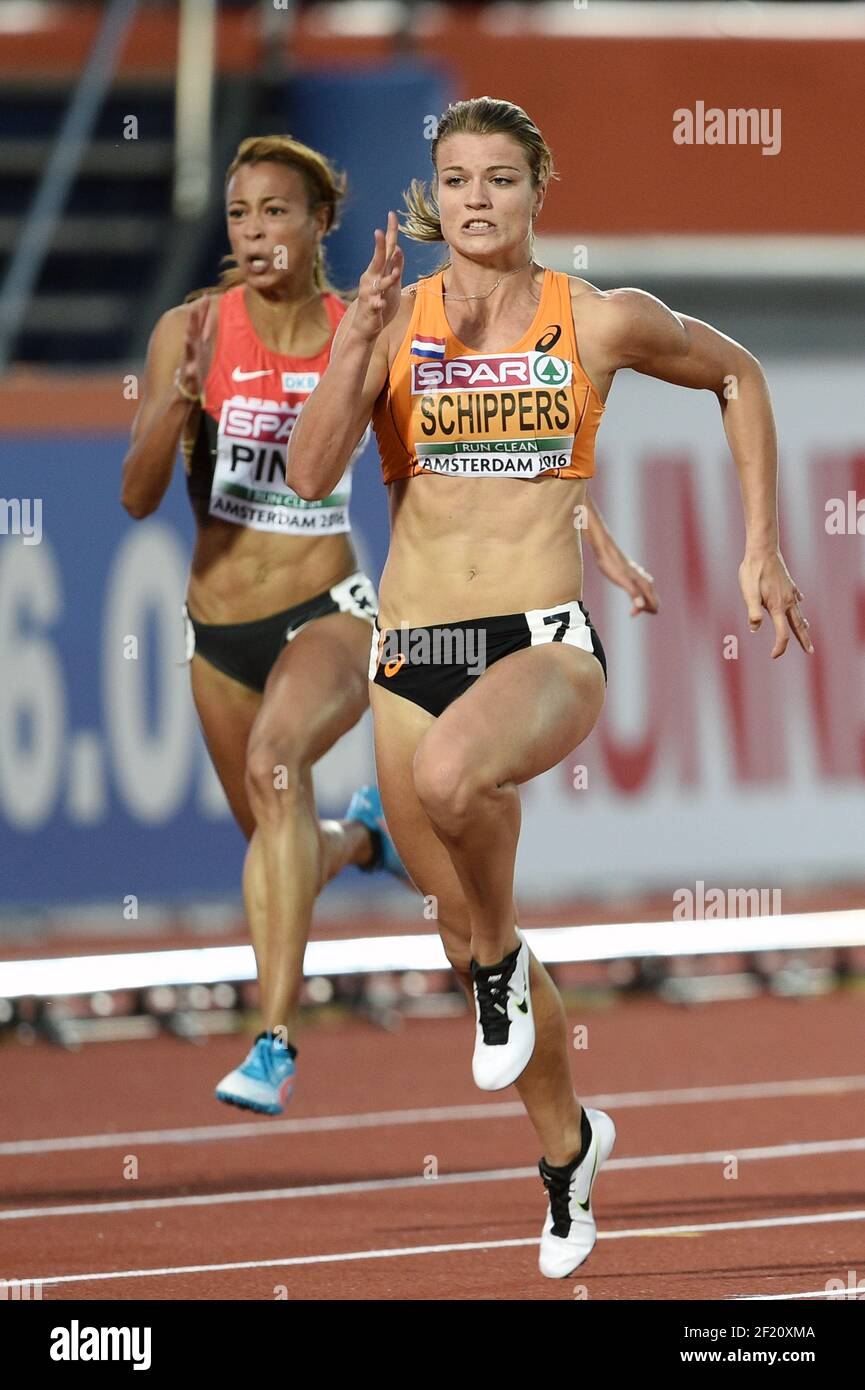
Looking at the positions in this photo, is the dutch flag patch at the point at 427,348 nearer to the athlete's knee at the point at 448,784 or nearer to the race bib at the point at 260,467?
the athlete's knee at the point at 448,784

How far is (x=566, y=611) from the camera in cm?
573

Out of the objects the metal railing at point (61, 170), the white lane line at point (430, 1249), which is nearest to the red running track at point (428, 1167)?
the white lane line at point (430, 1249)

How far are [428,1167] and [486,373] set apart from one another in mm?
3563

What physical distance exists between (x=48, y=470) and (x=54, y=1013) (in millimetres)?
2679

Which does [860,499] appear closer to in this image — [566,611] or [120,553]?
[120,553]

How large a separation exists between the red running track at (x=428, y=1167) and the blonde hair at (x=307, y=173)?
294 centimetres

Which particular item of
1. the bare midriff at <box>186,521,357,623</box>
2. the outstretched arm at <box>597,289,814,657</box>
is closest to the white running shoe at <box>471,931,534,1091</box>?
the outstretched arm at <box>597,289,814,657</box>

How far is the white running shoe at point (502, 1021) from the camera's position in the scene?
5.51m

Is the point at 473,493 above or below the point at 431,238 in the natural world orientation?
below

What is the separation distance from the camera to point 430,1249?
22.3 ft

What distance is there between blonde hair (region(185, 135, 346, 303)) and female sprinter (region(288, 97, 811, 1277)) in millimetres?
1443

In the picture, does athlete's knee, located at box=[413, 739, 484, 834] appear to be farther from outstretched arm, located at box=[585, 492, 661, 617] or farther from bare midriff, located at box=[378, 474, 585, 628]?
outstretched arm, located at box=[585, 492, 661, 617]

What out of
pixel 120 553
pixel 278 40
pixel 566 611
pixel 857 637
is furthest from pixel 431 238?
pixel 278 40
